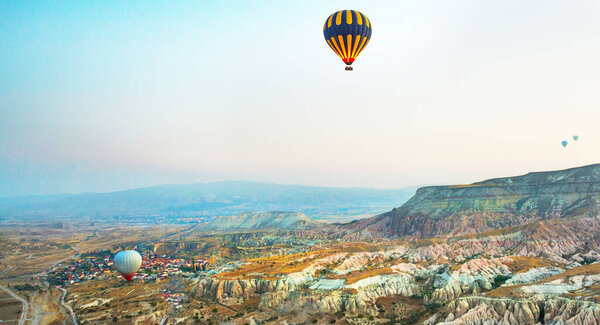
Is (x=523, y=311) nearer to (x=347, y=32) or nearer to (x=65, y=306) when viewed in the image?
(x=347, y=32)

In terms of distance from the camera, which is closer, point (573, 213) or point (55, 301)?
point (55, 301)

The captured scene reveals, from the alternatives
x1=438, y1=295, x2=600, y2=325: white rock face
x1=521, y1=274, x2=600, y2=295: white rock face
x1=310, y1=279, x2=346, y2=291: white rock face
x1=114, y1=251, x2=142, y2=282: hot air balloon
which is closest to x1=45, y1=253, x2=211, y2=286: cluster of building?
x1=114, y1=251, x2=142, y2=282: hot air balloon

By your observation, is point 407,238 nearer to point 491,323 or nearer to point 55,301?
Result: point 491,323

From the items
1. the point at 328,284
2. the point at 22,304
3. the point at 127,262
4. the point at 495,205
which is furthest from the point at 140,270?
the point at 495,205

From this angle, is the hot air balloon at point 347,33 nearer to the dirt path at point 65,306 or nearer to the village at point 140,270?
the village at point 140,270

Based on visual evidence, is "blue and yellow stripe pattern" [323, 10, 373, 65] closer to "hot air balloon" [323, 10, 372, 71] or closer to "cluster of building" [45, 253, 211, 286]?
"hot air balloon" [323, 10, 372, 71]

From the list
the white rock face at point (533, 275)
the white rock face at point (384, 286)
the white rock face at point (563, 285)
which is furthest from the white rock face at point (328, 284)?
the white rock face at point (563, 285)

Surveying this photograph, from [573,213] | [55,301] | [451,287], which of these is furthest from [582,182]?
[55,301]
